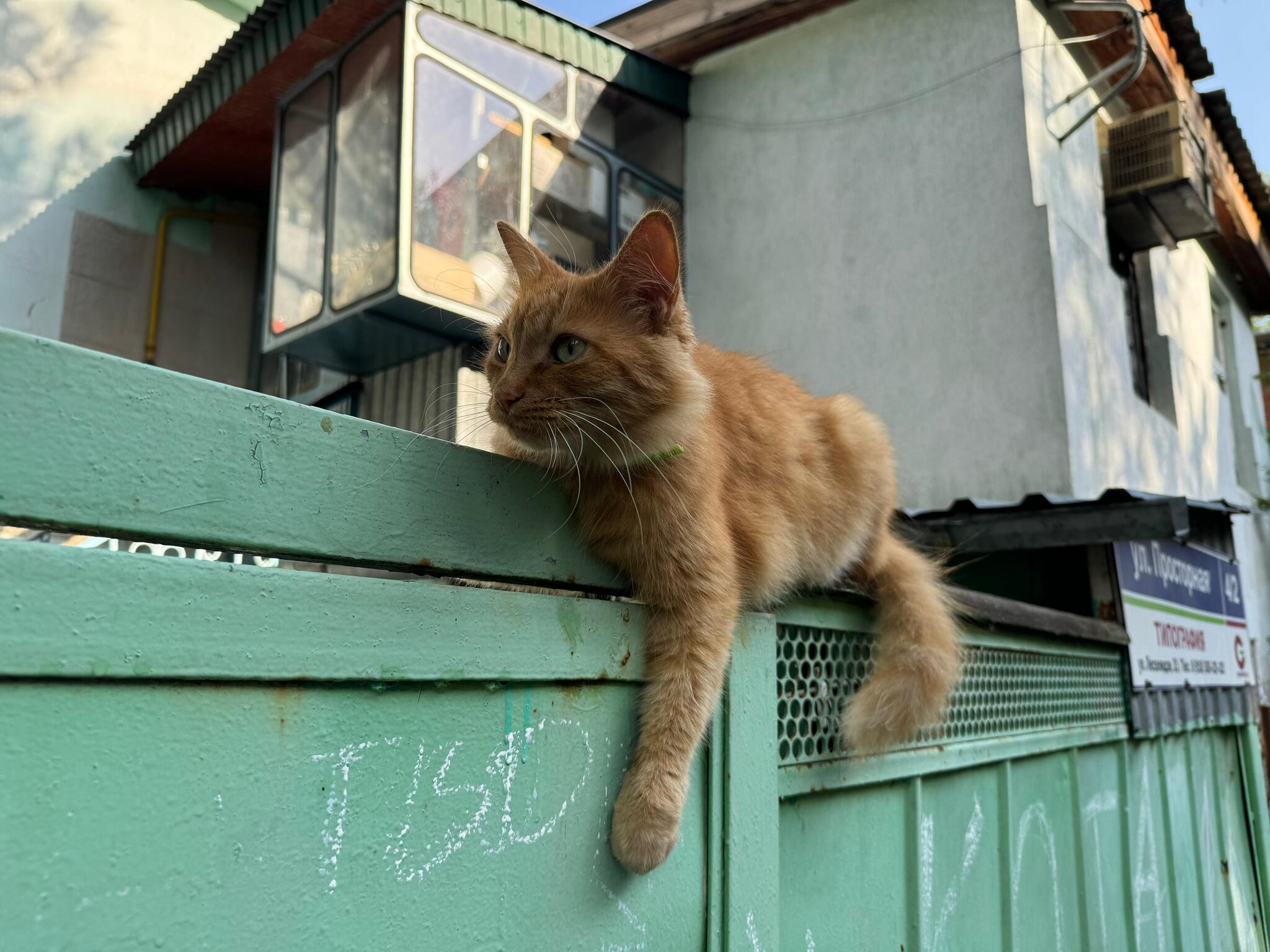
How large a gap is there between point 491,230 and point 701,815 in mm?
4572

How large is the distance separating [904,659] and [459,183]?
14.0 feet

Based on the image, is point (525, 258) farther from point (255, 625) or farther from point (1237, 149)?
point (1237, 149)

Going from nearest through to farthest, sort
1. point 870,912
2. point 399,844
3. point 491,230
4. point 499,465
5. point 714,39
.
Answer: point 399,844, point 499,465, point 870,912, point 491,230, point 714,39

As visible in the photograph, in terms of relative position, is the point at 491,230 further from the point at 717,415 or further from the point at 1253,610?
the point at 1253,610

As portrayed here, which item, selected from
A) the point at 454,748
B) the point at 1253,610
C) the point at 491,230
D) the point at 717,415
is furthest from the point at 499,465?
the point at 1253,610

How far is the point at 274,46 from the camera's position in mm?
5453

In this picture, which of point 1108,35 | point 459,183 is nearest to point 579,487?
point 459,183

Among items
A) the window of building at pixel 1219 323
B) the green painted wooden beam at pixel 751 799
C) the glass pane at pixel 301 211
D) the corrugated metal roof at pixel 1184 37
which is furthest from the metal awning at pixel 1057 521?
the window of building at pixel 1219 323

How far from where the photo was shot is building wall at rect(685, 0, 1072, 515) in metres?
5.88

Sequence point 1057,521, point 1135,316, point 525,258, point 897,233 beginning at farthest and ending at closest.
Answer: point 1135,316, point 897,233, point 1057,521, point 525,258

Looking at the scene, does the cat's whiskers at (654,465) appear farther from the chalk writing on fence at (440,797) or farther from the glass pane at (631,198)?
the glass pane at (631,198)

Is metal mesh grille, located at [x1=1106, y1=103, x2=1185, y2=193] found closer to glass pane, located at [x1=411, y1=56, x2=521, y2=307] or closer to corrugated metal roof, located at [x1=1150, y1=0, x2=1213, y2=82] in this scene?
corrugated metal roof, located at [x1=1150, y1=0, x2=1213, y2=82]

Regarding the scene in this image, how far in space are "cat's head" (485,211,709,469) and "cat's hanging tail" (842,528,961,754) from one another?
37.5 inches

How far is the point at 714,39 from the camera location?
A: 7.33 meters
